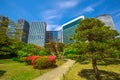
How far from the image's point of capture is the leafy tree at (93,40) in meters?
9.20

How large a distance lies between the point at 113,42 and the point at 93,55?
2232 millimetres

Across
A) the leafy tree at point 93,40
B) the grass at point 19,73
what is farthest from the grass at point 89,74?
the grass at point 19,73

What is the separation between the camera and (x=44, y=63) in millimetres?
15453

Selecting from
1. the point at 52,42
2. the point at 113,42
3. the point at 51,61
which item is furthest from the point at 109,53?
the point at 52,42

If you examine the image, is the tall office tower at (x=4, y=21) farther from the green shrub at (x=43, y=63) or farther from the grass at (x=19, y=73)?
the green shrub at (x=43, y=63)

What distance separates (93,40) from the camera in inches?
400

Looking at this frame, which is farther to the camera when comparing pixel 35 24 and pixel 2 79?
pixel 35 24

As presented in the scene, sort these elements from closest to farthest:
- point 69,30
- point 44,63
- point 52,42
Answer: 1. point 44,63
2. point 52,42
3. point 69,30

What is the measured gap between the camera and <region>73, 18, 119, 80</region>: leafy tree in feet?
30.2

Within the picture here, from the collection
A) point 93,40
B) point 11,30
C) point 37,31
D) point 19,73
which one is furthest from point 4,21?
point 37,31

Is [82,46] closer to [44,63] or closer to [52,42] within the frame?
[44,63]

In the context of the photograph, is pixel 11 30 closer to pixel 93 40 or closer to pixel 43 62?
pixel 43 62

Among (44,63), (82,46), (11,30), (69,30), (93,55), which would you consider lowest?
(44,63)

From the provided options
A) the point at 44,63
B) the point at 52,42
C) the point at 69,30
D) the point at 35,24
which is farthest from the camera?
the point at 35,24
